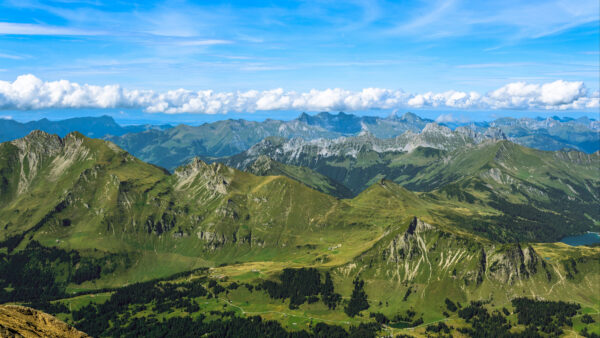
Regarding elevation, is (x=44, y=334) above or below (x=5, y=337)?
below

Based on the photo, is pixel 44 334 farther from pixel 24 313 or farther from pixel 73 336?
pixel 24 313

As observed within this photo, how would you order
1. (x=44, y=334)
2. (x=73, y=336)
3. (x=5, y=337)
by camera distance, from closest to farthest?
(x=5, y=337) < (x=44, y=334) < (x=73, y=336)

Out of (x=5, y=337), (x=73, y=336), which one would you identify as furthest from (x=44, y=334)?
(x=5, y=337)

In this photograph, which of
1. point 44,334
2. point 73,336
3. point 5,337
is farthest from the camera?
point 73,336

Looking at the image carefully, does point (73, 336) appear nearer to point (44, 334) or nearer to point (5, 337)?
point (44, 334)

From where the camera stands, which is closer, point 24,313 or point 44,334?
point 44,334

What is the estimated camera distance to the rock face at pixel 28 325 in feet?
160

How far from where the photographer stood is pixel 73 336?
57.6 meters

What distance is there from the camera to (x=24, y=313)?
196ft

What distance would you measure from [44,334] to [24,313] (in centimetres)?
942

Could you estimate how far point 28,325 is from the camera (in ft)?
178

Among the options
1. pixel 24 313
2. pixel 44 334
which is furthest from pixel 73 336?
pixel 24 313

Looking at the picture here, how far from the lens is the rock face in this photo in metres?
48.7

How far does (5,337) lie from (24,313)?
54.1ft
